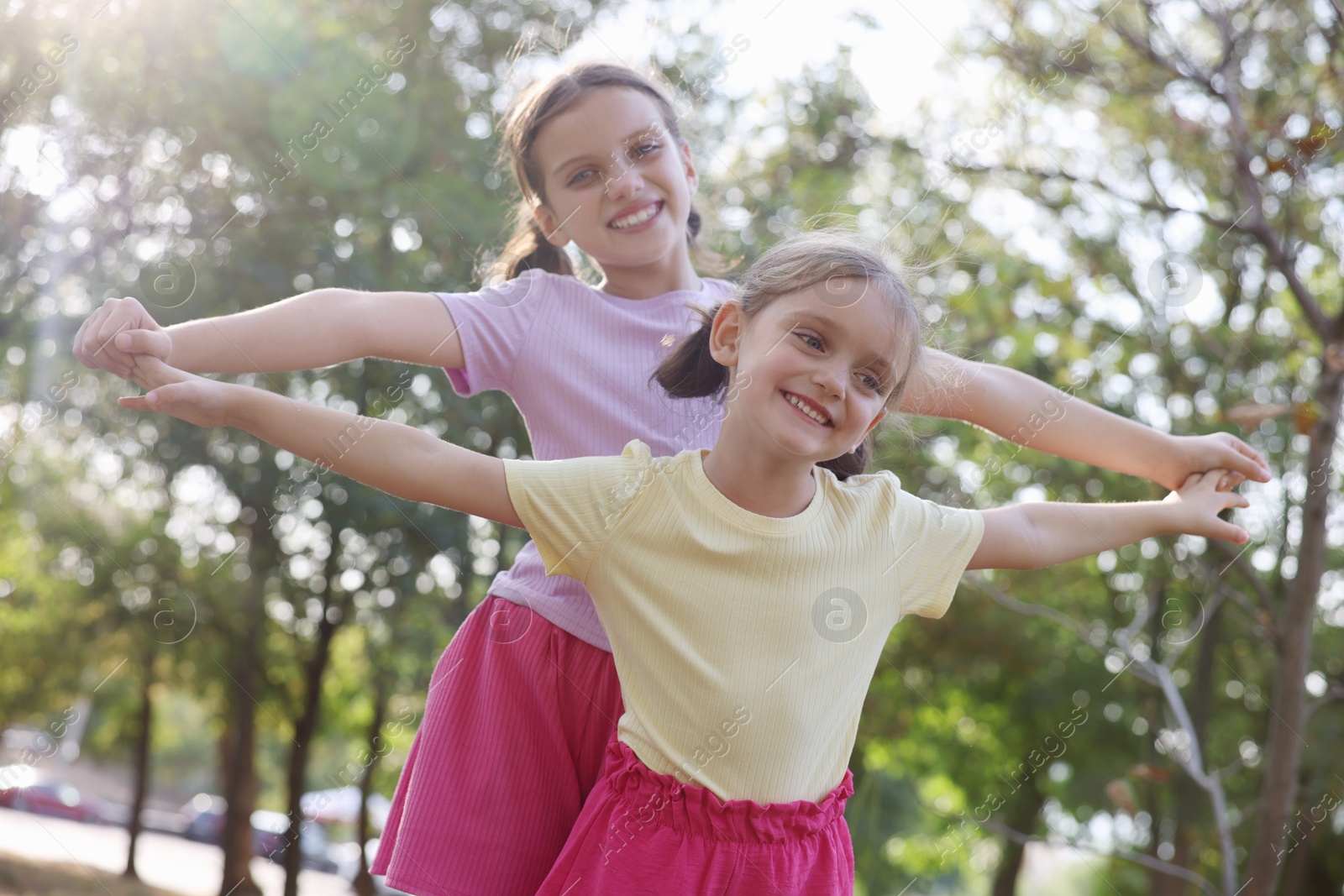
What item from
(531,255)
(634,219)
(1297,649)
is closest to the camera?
(634,219)

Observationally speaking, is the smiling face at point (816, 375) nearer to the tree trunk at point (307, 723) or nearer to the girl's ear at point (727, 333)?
the girl's ear at point (727, 333)

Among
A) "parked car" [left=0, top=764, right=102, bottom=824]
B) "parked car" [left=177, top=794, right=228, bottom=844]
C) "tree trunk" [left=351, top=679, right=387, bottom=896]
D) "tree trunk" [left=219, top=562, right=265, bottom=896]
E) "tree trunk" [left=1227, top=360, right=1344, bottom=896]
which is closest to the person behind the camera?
"tree trunk" [left=1227, top=360, right=1344, bottom=896]

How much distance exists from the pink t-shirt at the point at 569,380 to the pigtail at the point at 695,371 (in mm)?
57

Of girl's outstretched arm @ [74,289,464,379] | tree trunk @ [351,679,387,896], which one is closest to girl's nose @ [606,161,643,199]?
girl's outstretched arm @ [74,289,464,379]

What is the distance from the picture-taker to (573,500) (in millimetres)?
1741

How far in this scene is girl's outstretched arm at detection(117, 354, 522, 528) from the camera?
156 cm

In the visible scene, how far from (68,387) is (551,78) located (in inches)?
335

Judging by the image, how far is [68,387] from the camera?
9.45 meters

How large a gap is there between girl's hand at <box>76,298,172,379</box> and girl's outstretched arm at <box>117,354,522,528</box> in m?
0.02

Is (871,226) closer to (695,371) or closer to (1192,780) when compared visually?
(695,371)

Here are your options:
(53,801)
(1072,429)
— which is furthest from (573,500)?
(53,801)

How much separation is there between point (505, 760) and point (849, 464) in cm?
80

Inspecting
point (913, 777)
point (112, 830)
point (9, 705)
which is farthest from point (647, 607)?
point (112, 830)

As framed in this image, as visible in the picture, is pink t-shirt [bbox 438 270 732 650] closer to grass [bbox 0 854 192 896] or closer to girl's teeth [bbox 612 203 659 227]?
girl's teeth [bbox 612 203 659 227]
